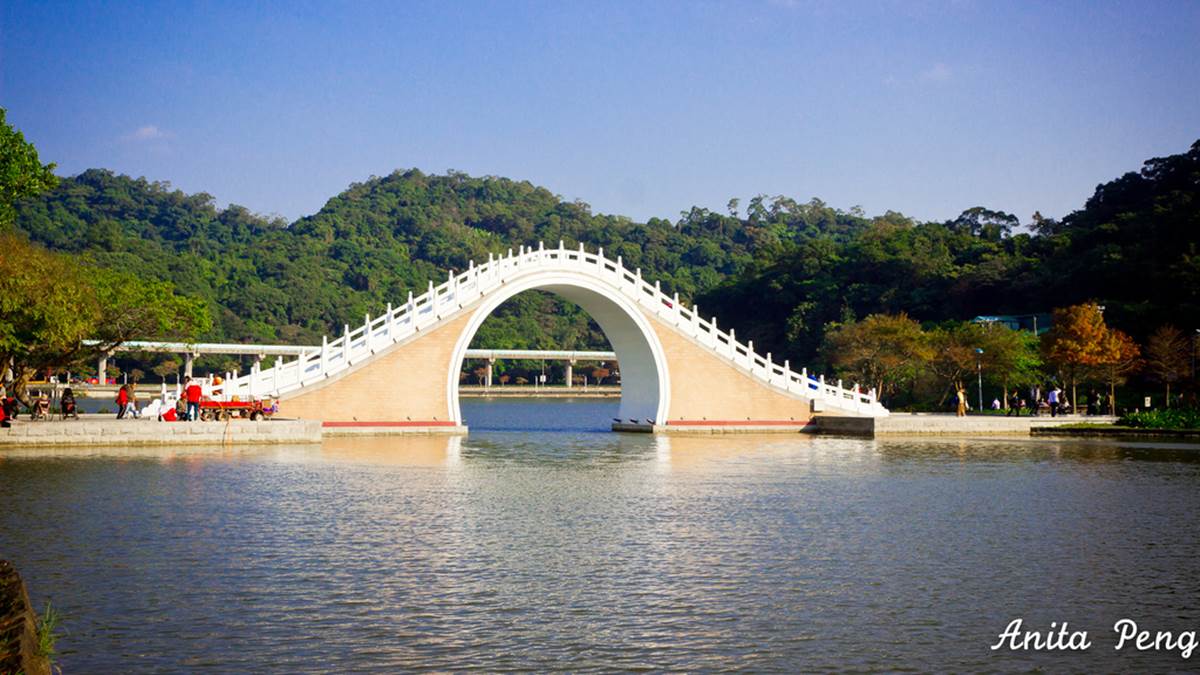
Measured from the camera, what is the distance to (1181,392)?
41.7m

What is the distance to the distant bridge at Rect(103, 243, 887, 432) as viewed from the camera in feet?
97.9

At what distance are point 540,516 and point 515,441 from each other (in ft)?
55.5

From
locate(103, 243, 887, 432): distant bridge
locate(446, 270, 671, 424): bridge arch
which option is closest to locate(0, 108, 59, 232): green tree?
locate(103, 243, 887, 432): distant bridge

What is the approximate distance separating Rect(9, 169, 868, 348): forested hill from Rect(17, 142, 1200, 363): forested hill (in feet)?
0.70

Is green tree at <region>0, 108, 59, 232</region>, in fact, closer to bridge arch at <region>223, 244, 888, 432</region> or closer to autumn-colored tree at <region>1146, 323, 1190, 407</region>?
bridge arch at <region>223, 244, 888, 432</region>

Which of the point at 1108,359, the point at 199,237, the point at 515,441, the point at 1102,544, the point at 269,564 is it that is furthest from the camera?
the point at 199,237

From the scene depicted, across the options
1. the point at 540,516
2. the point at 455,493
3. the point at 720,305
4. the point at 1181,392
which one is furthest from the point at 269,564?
the point at 720,305

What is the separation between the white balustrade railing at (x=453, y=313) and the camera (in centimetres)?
2911

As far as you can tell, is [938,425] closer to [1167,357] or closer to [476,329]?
[1167,357]

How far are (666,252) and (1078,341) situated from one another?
2708 inches

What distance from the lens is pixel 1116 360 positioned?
39.3 meters

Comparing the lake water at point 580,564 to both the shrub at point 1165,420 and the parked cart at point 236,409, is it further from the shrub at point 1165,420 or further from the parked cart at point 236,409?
the shrub at point 1165,420

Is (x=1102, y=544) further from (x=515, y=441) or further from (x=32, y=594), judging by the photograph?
(x=515, y=441)

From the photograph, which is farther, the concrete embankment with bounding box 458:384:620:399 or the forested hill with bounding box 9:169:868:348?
the concrete embankment with bounding box 458:384:620:399
